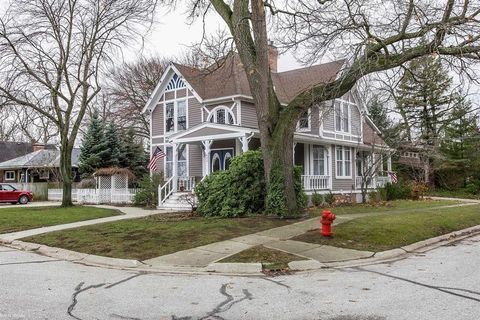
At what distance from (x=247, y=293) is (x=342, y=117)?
22.0m

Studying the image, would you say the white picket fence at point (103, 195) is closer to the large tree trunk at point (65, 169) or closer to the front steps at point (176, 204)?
the large tree trunk at point (65, 169)

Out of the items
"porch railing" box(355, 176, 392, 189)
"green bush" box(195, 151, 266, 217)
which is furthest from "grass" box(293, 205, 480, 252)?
"porch railing" box(355, 176, 392, 189)

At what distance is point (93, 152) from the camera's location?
32562 millimetres

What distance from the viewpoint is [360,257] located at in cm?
950

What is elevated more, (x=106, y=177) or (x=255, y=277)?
(x=106, y=177)

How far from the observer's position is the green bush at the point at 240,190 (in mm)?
15773

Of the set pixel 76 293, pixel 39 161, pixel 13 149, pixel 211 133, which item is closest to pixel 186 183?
pixel 211 133

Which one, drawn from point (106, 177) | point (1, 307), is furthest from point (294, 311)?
point (106, 177)

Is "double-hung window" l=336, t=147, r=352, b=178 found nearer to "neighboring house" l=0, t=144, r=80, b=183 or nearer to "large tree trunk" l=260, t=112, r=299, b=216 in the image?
"large tree trunk" l=260, t=112, r=299, b=216

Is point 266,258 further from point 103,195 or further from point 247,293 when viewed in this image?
point 103,195

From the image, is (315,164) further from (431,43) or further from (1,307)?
(1,307)

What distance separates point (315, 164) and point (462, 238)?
12.9 m

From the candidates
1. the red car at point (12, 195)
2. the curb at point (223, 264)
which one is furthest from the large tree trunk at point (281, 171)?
the red car at point (12, 195)

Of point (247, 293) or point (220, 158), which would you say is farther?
point (220, 158)
